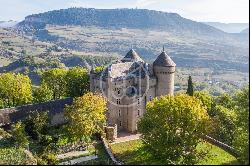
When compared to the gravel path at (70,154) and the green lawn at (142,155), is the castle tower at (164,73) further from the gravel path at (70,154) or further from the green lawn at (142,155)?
the gravel path at (70,154)

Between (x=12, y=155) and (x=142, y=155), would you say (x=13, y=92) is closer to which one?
(x=12, y=155)

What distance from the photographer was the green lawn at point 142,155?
56.1m

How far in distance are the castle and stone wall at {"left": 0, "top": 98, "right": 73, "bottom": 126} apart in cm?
735

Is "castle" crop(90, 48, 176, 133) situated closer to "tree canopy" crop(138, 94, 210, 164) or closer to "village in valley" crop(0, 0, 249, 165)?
"village in valley" crop(0, 0, 249, 165)

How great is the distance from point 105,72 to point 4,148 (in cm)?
2152

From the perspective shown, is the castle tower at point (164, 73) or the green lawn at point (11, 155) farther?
the castle tower at point (164, 73)

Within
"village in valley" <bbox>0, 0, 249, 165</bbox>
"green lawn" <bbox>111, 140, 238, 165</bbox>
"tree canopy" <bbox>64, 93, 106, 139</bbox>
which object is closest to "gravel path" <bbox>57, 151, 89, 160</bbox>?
"village in valley" <bbox>0, 0, 249, 165</bbox>

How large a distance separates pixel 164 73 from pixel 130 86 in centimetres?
678

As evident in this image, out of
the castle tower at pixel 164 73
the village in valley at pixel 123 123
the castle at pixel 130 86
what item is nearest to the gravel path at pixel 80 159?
the village in valley at pixel 123 123

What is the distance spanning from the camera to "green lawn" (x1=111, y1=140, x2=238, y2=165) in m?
56.1

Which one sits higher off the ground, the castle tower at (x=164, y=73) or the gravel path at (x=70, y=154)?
the castle tower at (x=164, y=73)

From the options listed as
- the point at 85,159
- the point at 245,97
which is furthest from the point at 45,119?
the point at 245,97

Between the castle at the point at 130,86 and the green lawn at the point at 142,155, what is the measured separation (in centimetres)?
672

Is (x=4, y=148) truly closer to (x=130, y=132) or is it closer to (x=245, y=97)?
(x=130, y=132)
